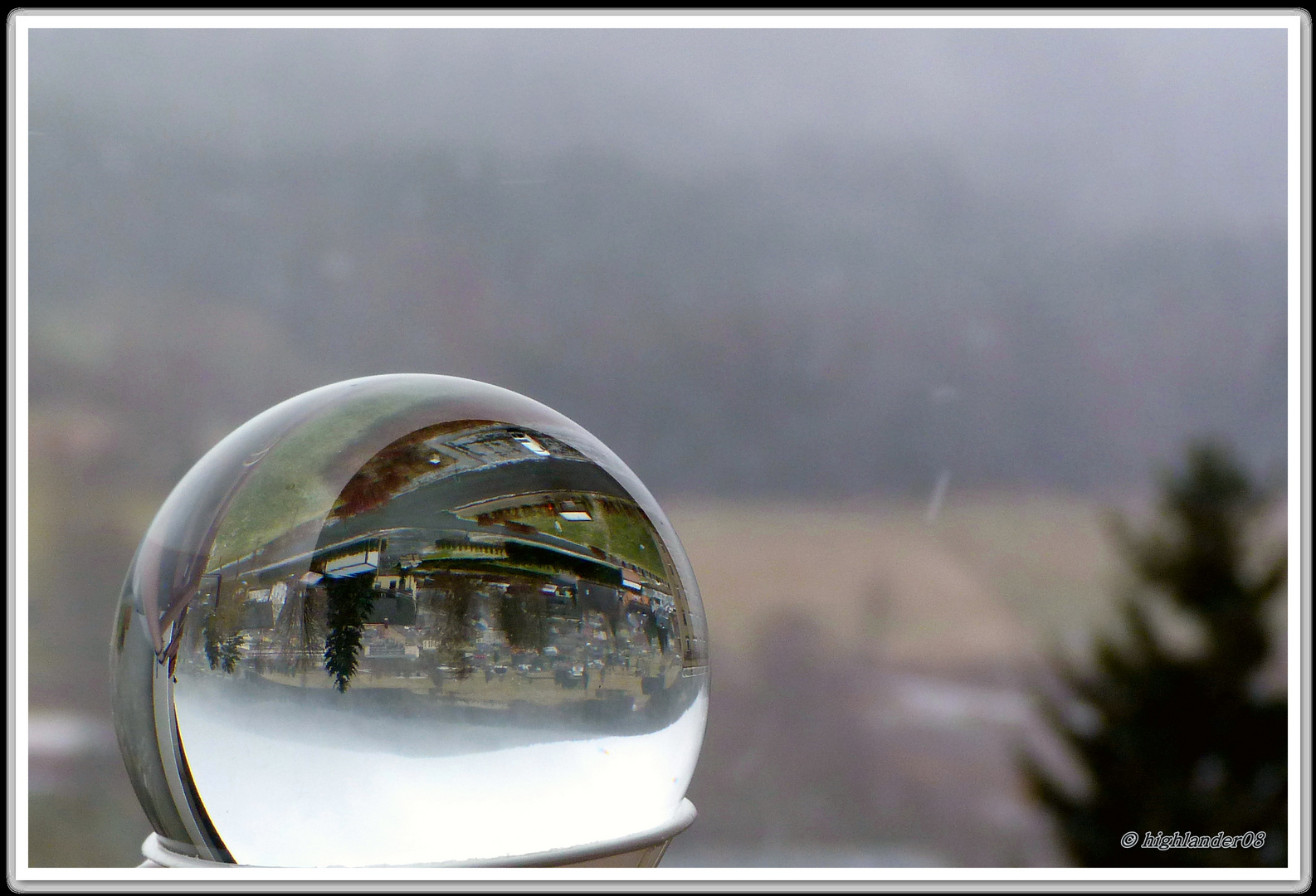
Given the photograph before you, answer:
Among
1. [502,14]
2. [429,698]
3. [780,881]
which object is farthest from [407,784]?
[502,14]

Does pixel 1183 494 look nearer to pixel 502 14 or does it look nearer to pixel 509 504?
pixel 502 14

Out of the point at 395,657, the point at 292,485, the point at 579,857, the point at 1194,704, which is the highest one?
the point at 292,485

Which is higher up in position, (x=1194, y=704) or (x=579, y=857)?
(x=579, y=857)

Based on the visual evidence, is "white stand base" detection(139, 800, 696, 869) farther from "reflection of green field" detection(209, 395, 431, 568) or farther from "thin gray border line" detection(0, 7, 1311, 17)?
"thin gray border line" detection(0, 7, 1311, 17)

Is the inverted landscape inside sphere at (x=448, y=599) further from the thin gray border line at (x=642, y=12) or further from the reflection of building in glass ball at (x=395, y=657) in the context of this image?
the thin gray border line at (x=642, y=12)

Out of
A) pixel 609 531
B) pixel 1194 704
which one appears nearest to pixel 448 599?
pixel 609 531

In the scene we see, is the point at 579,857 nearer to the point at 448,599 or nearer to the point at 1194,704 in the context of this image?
the point at 448,599
